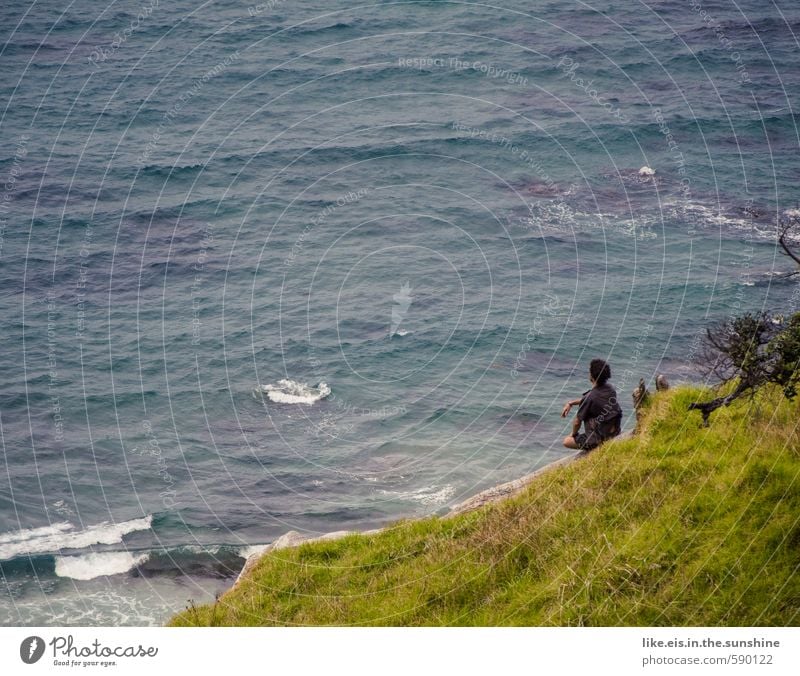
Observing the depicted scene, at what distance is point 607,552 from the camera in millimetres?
20000

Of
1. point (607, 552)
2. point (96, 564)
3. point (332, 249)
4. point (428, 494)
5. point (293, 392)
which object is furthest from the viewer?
point (332, 249)

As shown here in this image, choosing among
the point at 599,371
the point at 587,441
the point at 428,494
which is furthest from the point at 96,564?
the point at 599,371

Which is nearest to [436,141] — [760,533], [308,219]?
[308,219]

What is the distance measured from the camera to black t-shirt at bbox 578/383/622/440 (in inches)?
955

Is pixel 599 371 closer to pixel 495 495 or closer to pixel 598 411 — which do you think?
pixel 598 411

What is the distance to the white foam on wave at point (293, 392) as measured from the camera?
1837 inches

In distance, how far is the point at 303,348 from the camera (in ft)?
163

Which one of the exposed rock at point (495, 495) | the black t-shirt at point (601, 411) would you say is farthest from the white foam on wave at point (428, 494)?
the black t-shirt at point (601, 411)

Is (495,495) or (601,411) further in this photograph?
(495,495)

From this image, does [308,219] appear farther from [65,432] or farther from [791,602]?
[791,602]
